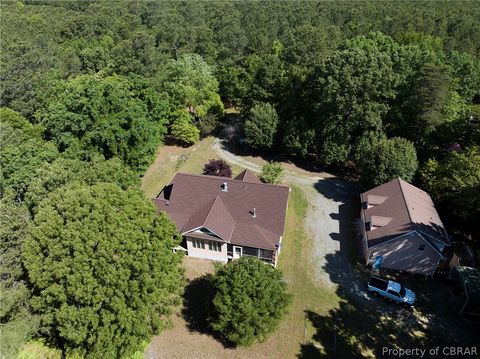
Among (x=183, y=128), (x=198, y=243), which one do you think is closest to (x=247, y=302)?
(x=198, y=243)

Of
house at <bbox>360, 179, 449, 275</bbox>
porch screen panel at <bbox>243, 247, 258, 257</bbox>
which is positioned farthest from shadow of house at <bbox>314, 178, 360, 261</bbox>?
porch screen panel at <bbox>243, 247, 258, 257</bbox>

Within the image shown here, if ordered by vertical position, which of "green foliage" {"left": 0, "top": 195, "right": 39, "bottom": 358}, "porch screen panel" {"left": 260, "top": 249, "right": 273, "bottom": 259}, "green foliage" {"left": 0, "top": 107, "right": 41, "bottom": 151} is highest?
"green foliage" {"left": 0, "top": 107, "right": 41, "bottom": 151}

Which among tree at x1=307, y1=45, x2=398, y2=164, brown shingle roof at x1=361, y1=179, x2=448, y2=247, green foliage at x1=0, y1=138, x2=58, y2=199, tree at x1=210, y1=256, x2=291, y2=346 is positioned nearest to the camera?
tree at x1=210, y1=256, x2=291, y2=346

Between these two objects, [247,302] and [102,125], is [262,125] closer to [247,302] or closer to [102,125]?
[102,125]

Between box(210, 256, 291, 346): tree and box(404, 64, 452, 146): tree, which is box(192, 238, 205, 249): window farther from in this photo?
box(404, 64, 452, 146): tree

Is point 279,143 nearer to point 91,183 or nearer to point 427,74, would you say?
point 427,74

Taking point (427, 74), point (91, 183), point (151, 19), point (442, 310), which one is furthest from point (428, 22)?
point (91, 183)
